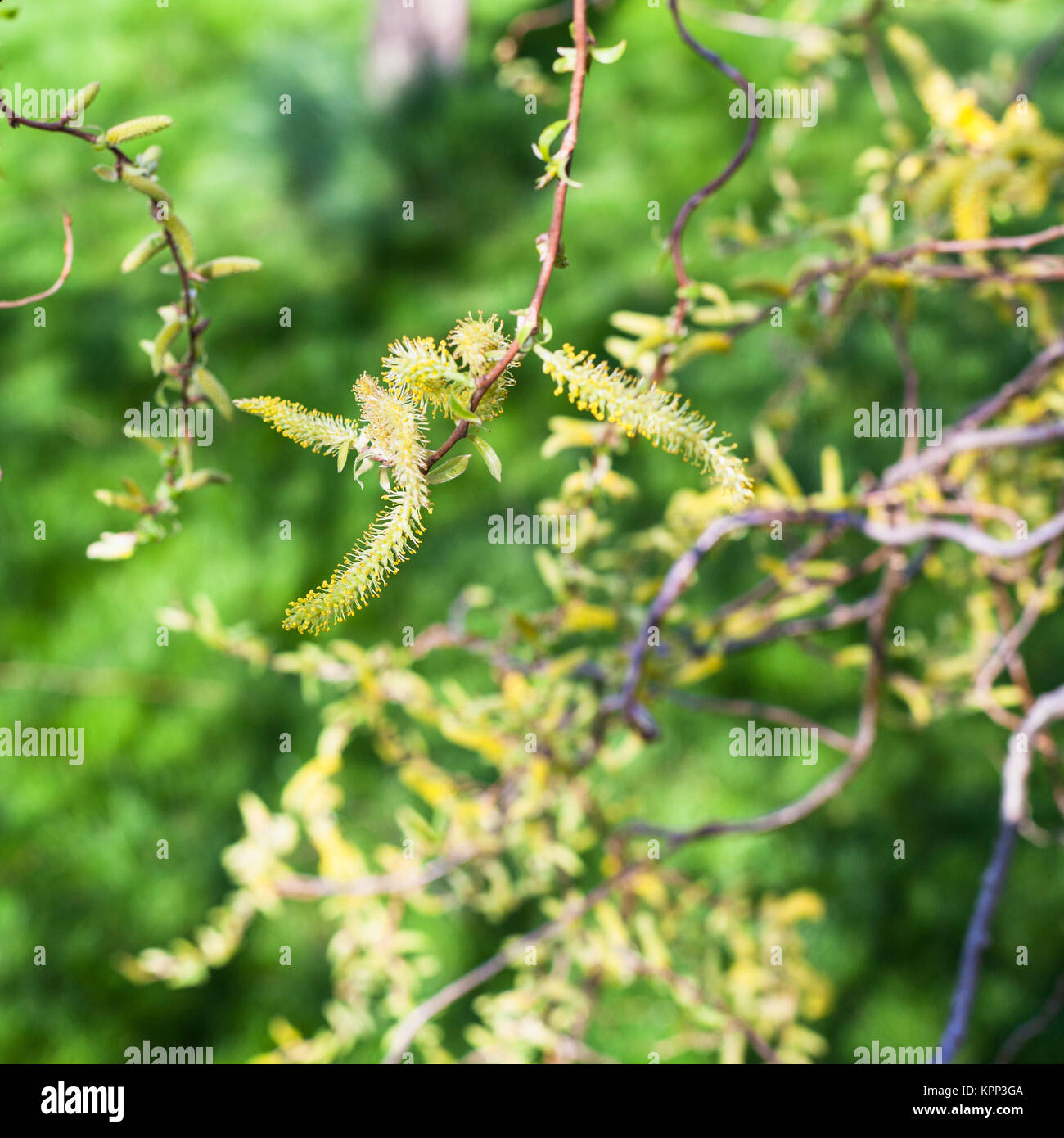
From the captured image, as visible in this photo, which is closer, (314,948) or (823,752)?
(314,948)

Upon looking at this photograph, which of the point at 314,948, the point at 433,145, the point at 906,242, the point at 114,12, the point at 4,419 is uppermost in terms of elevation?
the point at 114,12

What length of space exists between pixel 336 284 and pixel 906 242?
2.08 m

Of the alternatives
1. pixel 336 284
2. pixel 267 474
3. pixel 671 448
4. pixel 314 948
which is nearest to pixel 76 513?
pixel 267 474

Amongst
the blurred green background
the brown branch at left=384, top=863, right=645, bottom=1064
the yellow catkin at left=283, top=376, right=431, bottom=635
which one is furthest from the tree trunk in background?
the yellow catkin at left=283, top=376, right=431, bottom=635

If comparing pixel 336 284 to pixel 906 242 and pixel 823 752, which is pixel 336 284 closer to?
pixel 823 752

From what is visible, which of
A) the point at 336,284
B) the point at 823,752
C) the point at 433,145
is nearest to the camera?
the point at 823,752

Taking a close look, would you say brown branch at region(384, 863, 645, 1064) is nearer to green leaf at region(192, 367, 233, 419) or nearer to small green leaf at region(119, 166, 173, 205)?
green leaf at region(192, 367, 233, 419)

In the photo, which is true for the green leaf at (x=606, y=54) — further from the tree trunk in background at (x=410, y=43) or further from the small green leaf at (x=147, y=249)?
the tree trunk in background at (x=410, y=43)

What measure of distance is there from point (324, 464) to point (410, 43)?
5.47 feet

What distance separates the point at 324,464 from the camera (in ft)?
8.89

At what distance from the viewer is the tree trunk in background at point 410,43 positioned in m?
3.46

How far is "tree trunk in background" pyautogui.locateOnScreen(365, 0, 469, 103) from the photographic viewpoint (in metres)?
3.46

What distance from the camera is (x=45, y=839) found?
2100 mm

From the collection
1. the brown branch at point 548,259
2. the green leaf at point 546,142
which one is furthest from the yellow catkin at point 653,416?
the green leaf at point 546,142
